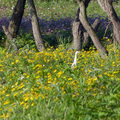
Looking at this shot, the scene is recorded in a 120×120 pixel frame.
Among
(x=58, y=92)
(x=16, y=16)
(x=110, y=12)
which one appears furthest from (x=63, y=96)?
(x=16, y=16)

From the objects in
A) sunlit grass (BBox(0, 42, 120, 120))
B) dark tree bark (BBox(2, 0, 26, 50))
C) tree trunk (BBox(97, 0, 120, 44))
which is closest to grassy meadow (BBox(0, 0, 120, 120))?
sunlit grass (BBox(0, 42, 120, 120))

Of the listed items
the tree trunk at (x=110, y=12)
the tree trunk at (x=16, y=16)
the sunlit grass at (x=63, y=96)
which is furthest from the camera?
the tree trunk at (x=16, y=16)

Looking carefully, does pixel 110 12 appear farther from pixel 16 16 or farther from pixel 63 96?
pixel 16 16

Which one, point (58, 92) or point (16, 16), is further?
point (16, 16)

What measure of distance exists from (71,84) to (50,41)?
3.87 m

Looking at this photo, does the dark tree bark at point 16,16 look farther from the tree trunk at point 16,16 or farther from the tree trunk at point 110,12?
the tree trunk at point 110,12

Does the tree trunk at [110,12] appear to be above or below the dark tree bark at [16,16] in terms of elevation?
below

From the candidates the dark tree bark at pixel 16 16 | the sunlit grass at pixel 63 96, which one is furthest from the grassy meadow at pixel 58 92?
the dark tree bark at pixel 16 16

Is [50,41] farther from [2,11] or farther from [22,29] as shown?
[2,11]

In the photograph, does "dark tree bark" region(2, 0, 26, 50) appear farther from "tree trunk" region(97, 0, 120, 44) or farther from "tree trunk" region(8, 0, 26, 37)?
"tree trunk" region(97, 0, 120, 44)

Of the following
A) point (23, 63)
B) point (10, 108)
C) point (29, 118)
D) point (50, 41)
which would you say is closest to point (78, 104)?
point (29, 118)

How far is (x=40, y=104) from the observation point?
10.8 feet

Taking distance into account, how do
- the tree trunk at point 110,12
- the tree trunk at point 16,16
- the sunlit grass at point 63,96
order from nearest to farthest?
1. the sunlit grass at point 63,96
2. the tree trunk at point 110,12
3. the tree trunk at point 16,16

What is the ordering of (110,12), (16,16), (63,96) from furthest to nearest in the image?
(16,16), (110,12), (63,96)
